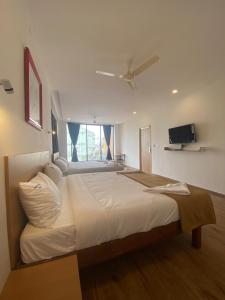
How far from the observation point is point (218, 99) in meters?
3.48

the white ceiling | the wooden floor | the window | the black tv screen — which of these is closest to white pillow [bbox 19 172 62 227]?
the wooden floor

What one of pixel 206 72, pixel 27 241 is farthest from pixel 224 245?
pixel 206 72

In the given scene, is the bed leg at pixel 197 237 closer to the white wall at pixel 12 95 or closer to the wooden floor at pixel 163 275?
the wooden floor at pixel 163 275

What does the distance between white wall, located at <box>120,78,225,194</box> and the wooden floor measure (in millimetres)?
2165

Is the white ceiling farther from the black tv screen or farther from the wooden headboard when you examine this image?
the wooden headboard

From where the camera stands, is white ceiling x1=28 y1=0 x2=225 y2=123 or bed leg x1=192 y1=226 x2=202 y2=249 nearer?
white ceiling x1=28 y1=0 x2=225 y2=123

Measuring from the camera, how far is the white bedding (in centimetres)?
111

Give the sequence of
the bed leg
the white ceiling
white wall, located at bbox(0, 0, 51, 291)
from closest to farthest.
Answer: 1. white wall, located at bbox(0, 0, 51, 291)
2. the white ceiling
3. the bed leg

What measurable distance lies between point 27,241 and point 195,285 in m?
1.49

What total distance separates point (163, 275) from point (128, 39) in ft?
9.25

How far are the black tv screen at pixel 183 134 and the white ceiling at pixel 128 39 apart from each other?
3.73ft

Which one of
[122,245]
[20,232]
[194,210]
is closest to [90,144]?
[194,210]

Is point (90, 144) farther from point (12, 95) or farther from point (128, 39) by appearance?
point (12, 95)

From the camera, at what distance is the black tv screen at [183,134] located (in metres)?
4.04
